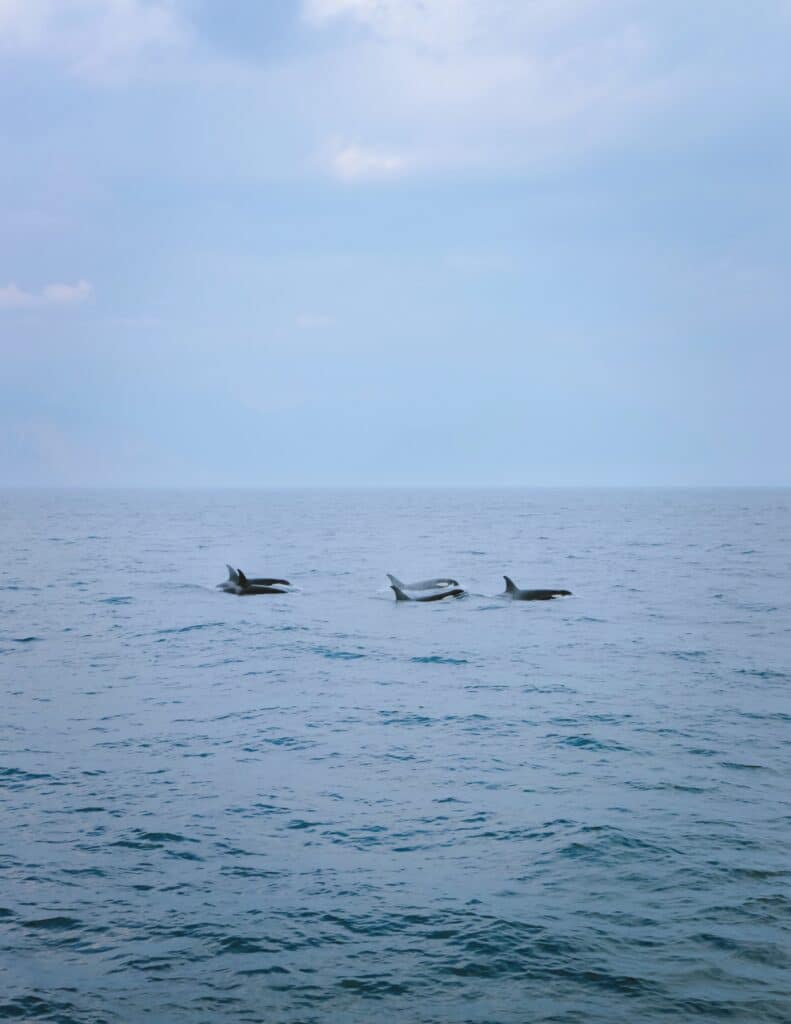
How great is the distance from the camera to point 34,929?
9.31m

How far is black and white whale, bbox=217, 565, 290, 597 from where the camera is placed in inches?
1548

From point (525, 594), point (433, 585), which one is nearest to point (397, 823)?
point (525, 594)

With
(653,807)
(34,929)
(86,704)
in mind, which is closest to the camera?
(34,929)

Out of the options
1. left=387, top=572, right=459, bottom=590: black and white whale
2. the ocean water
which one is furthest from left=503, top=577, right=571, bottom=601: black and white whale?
the ocean water

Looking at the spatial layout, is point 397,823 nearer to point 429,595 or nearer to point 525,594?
point 525,594

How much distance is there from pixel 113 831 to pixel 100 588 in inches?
1244

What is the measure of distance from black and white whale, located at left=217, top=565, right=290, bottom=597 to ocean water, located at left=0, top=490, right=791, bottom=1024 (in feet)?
30.4

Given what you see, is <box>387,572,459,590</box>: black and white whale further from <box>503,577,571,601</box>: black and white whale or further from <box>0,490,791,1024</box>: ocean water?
<box>0,490,791,1024</box>: ocean water

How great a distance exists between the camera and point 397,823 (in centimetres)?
1229

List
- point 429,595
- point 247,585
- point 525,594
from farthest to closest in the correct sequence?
point 247,585, point 429,595, point 525,594

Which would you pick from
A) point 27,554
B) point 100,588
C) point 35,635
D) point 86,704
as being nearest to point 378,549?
point 27,554

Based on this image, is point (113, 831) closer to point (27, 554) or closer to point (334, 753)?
point (334, 753)

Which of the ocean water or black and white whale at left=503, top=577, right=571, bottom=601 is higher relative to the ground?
black and white whale at left=503, top=577, right=571, bottom=601

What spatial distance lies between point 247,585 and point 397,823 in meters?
28.1
